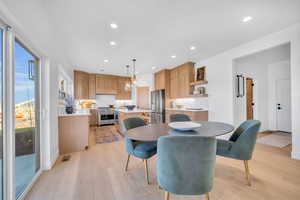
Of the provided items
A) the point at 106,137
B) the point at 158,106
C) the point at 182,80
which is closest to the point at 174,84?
the point at 182,80

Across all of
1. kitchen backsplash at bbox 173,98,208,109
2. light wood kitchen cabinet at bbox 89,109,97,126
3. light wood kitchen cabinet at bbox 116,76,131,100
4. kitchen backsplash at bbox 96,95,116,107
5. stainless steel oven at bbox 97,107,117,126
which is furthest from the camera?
light wood kitchen cabinet at bbox 116,76,131,100

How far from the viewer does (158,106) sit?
5.54m

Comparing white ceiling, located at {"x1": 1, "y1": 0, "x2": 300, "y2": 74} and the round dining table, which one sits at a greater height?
white ceiling, located at {"x1": 1, "y1": 0, "x2": 300, "y2": 74}

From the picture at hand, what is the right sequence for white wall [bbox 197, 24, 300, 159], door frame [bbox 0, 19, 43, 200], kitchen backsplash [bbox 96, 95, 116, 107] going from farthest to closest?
kitchen backsplash [bbox 96, 95, 116, 107], white wall [bbox 197, 24, 300, 159], door frame [bbox 0, 19, 43, 200]

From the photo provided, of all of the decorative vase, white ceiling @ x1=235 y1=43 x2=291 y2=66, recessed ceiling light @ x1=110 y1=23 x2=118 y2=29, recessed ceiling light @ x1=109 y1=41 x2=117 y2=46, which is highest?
recessed ceiling light @ x1=109 y1=41 x2=117 y2=46

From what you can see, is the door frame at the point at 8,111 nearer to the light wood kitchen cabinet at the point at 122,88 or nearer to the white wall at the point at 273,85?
the light wood kitchen cabinet at the point at 122,88

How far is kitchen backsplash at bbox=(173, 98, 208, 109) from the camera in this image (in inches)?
168

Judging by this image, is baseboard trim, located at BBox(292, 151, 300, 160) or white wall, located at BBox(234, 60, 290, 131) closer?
baseboard trim, located at BBox(292, 151, 300, 160)

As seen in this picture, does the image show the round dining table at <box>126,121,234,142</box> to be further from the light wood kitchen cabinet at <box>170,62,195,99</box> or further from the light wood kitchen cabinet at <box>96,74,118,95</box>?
the light wood kitchen cabinet at <box>96,74,118,95</box>

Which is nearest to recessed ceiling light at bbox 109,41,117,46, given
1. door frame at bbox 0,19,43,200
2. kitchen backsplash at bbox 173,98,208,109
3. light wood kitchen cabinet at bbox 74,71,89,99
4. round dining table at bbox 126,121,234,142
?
door frame at bbox 0,19,43,200

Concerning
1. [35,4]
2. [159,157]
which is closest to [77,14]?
[35,4]

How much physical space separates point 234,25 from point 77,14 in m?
2.84

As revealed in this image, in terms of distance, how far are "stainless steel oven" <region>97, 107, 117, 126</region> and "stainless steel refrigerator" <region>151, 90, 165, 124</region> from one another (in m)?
1.97

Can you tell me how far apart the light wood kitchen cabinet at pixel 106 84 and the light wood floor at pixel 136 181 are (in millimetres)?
4205
